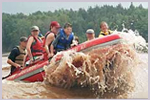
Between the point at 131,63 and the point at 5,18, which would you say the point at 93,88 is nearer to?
the point at 131,63

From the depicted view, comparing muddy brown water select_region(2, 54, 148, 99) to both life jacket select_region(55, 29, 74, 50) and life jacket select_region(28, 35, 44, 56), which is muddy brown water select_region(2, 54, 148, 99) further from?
life jacket select_region(28, 35, 44, 56)

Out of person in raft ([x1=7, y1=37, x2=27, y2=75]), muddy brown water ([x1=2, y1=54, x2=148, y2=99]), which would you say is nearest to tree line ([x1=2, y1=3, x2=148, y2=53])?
person in raft ([x1=7, y1=37, x2=27, y2=75])

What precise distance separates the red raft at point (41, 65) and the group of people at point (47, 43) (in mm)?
246

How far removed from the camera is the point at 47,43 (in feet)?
18.9

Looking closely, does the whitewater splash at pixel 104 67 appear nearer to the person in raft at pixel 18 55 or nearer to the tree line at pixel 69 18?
the person in raft at pixel 18 55

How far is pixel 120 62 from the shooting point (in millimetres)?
4594

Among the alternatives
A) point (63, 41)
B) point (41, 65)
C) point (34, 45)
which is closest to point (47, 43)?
point (63, 41)

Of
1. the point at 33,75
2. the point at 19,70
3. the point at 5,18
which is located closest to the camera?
the point at 33,75

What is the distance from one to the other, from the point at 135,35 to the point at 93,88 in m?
1.00

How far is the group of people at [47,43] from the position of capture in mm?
5551

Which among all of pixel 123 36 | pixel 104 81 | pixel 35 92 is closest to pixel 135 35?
pixel 123 36

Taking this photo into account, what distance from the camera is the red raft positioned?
182 inches

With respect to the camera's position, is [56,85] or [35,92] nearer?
[35,92]

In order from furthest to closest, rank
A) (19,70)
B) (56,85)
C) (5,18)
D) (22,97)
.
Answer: (5,18) < (19,70) < (56,85) < (22,97)
